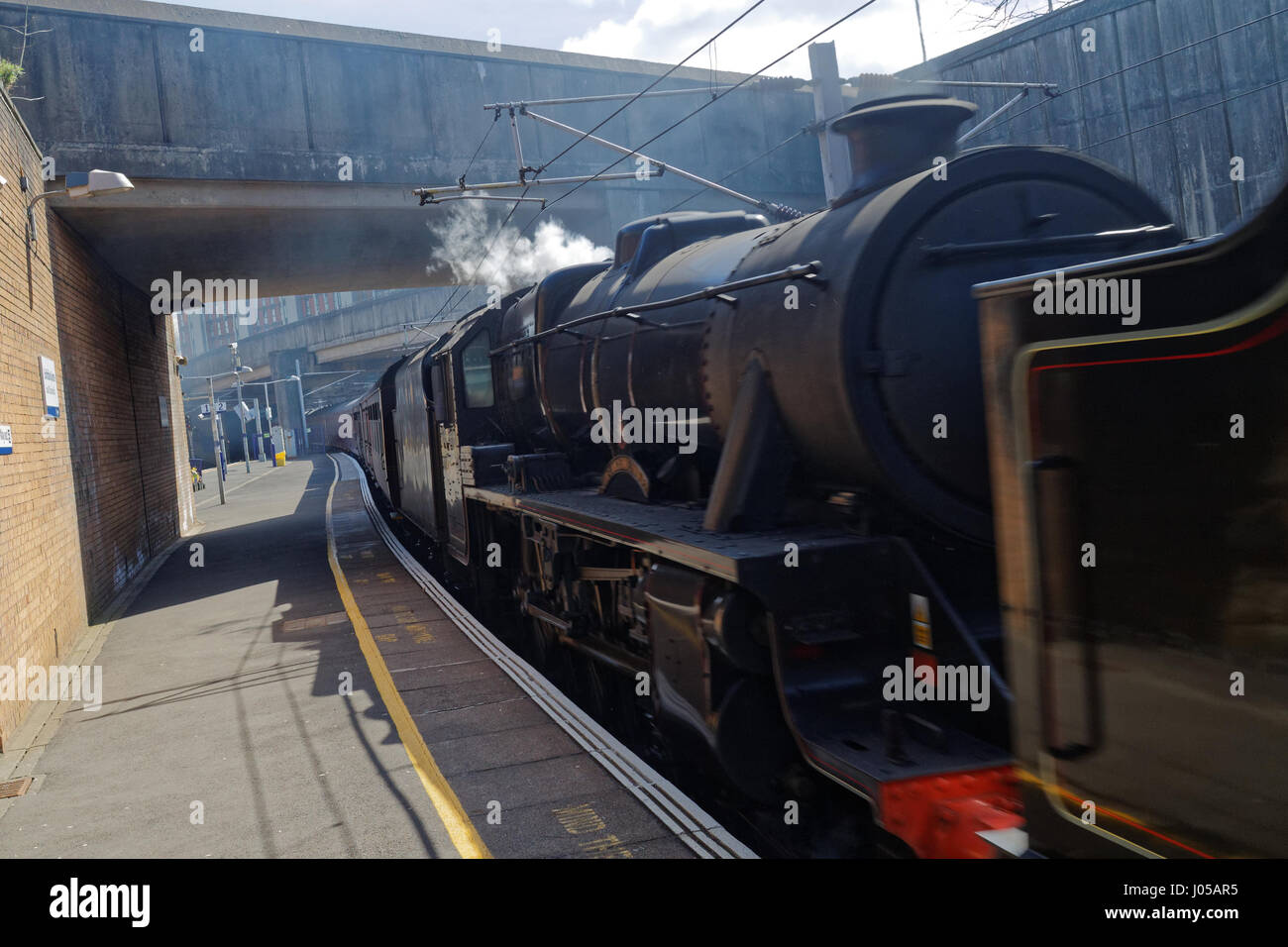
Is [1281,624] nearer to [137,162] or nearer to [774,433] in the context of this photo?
[774,433]

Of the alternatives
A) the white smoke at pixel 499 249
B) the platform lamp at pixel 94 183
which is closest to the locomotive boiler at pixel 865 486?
the platform lamp at pixel 94 183

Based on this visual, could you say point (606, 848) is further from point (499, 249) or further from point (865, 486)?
point (499, 249)

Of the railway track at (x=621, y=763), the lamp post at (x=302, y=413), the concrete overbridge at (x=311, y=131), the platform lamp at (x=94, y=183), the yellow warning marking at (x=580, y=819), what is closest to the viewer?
the railway track at (x=621, y=763)

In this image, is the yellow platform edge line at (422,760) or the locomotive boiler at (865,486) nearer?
the locomotive boiler at (865,486)

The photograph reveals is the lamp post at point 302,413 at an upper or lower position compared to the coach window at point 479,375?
upper

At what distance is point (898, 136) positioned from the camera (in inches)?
174

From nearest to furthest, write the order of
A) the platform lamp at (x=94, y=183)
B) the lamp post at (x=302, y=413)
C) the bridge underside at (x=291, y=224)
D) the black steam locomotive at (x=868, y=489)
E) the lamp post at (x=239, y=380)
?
the black steam locomotive at (x=868, y=489) → the platform lamp at (x=94, y=183) → the bridge underside at (x=291, y=224) → the lamp post at (x=239, y=380) → the lamp post at (x=302, y=413)

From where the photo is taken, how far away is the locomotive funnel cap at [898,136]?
4.40 m

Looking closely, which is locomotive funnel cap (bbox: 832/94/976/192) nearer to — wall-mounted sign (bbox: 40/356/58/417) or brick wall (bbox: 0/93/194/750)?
brick wall (bbox: 0/93/194/750)

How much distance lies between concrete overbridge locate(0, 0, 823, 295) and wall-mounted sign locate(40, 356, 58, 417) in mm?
3243

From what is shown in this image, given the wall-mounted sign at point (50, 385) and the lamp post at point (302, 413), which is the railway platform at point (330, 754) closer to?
the wall-mounted sign at point (50, 385)

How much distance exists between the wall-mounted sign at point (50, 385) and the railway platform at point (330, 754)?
8.53ft

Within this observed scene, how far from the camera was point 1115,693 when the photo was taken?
92.6 inches
